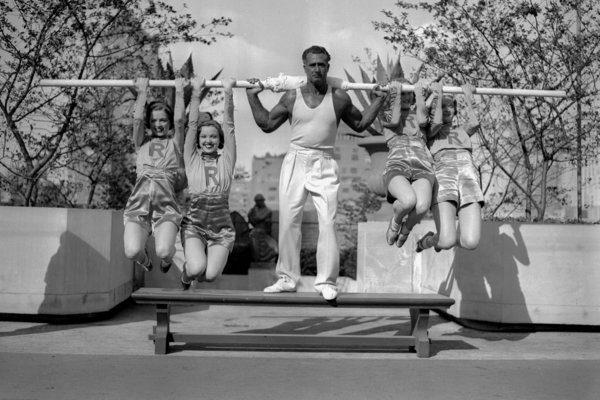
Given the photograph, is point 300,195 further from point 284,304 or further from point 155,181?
point 155,181

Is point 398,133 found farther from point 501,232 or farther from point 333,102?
point 501,232

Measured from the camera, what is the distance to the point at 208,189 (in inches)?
294

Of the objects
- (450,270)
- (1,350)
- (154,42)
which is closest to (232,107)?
(1,350)

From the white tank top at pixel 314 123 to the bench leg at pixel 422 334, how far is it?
1772mm

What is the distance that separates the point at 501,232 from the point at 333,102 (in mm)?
2651

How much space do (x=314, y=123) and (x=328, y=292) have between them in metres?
1.59

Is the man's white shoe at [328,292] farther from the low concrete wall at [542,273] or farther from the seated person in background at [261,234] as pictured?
the seated person in background at [261,234]

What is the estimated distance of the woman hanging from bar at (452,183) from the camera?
299 inches

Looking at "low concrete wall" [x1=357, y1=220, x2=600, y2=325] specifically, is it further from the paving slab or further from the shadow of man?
the paving slab

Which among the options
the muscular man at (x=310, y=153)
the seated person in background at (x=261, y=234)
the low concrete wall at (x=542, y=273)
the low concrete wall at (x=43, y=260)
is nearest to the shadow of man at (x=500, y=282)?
the low concrete wall at (x=542, y=273)

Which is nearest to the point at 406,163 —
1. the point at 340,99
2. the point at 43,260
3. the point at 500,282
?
the point at 340,99

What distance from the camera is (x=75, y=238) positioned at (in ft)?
28.9

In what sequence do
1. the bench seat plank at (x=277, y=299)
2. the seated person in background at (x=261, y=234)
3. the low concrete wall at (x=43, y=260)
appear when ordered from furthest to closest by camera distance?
the seated person in background at (x=261, y=234) → the low concrete wall at (x=43, y=260) → the bench seat plank at (x=277, y=299)

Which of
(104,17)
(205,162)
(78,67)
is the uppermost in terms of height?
(104,17)
